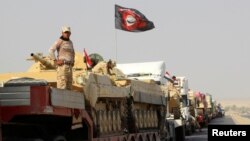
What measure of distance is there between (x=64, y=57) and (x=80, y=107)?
1.15 m

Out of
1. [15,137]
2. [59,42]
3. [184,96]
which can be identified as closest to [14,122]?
[15,137]

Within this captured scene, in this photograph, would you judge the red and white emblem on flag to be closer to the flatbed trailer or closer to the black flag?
the flatbed trailer

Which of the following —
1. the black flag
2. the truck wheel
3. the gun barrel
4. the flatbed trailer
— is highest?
the black flag

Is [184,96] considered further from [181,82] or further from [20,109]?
[20,109]

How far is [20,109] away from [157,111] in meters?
12.9

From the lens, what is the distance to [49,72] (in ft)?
48.8

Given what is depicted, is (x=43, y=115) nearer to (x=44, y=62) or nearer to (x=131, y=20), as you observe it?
(x=44, y=62)

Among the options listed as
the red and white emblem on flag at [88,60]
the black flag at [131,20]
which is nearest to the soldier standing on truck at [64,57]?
the red and white emblem on flag at [88,60]

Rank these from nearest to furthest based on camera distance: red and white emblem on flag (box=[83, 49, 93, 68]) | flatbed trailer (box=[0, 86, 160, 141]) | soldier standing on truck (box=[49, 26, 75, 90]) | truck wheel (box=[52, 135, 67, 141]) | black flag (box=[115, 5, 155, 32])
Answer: flatbed trailer (box=[0, 86, 160, 141]) < truck wheel (box=[52, 135, 67, 141]) < soldier standing on truck (box=[49, 26, 75, 90]) < red and white emblem on flag (box=[83, 49, 93, 68]) < black flag (box=[115, 5, 155, 32])

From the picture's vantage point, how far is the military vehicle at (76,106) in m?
10.6

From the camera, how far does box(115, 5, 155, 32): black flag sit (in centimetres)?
2598

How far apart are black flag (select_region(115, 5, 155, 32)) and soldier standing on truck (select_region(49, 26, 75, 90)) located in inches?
482

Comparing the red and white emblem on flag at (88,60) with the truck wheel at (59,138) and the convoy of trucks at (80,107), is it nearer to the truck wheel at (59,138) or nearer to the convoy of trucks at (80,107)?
the convoy of trucks at (80,107)

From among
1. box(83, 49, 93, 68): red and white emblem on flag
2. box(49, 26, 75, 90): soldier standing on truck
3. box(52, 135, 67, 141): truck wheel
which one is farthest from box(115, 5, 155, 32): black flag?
box(52, 135, 67, 141): truck wheel
